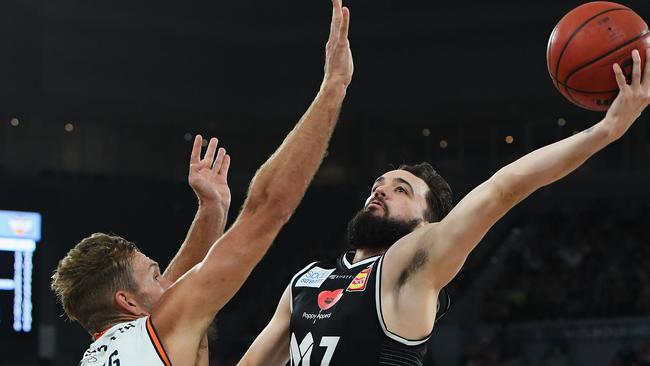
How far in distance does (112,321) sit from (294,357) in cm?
79

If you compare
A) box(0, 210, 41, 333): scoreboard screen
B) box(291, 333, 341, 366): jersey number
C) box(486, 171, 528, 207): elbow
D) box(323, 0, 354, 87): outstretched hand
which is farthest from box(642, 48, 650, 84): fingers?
box(0, 210, 41, 333): scoreboard screen

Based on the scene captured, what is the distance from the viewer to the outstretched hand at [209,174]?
4113 millimetres

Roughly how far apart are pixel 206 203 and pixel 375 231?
2.49 feet

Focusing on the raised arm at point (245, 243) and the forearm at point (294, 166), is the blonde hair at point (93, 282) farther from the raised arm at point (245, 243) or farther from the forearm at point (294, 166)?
the forearm at point (294, 166)

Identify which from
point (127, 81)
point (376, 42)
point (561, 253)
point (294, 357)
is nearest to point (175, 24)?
point (127, 81)

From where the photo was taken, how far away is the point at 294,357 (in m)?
4.07

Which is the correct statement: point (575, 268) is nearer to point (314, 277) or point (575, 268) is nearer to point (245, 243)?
point (314, 277)

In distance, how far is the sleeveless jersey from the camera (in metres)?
3.45

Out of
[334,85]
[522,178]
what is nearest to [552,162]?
[522,178]

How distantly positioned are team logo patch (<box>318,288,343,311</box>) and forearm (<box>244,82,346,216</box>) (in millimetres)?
700

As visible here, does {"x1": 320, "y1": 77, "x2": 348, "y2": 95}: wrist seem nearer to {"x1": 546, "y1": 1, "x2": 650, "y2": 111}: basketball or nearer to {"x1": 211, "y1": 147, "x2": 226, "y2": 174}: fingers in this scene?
{"x1": 211, "y1": 147, "x2": 226, "y2": 174}: fingers

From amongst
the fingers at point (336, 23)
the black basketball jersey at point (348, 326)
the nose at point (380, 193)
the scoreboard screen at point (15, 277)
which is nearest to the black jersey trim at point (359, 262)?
the black basketball jersey at point (348, 326)

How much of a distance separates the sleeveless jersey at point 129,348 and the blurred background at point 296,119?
14.6 metres

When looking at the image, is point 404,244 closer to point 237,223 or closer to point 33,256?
point 237,223
